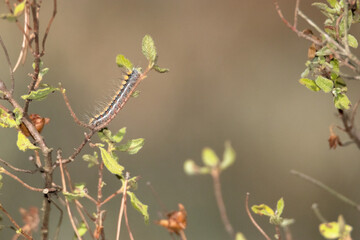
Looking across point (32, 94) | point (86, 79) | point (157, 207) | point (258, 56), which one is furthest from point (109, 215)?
point (32, 94)

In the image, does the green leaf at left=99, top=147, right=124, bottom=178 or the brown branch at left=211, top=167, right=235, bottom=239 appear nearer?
the brown branch at left=211, top=167, right=235, bottom=239

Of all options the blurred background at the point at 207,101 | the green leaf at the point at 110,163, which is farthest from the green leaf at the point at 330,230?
the blurred background at the point at 207,101

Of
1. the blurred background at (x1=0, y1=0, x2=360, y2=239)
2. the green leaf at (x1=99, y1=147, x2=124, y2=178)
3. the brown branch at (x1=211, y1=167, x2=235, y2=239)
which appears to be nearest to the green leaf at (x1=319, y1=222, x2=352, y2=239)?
the brown branch at (x1=211, y1=167, x2=235, y2=239)

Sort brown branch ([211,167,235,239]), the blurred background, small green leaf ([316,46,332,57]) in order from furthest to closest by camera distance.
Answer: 1. the blurred background
2. small green leaf ([316,46,332,57])
3. brown branch ([211,167,235,239])

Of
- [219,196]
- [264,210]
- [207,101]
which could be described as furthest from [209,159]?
[207,101]

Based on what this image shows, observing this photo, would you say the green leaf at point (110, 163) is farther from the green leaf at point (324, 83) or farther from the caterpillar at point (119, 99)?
the green leaf at point (324, 83)

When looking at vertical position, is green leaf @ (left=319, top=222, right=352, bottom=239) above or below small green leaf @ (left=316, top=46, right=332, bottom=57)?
below

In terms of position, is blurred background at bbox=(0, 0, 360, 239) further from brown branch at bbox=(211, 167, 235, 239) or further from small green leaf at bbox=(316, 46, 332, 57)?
brown branch at bbox=(211, 167, 235, 239)
